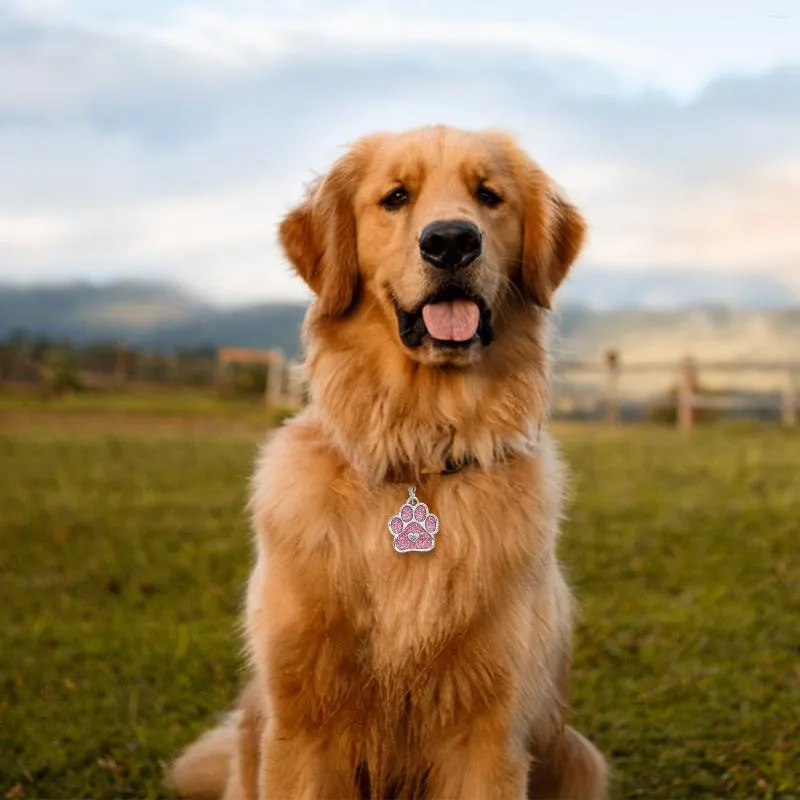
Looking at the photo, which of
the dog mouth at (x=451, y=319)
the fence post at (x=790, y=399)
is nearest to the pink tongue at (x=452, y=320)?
the dog mouth at (x=451, y=319)

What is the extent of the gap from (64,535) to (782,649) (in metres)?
5.72

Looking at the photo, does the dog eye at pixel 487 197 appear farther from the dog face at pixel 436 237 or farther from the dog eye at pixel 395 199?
the dog eye at pixel 395 199

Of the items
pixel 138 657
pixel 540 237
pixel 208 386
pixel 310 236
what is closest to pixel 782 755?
pixel 540 237

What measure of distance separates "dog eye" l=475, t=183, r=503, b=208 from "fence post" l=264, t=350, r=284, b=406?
29597 mm

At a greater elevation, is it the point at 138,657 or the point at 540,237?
the point at 540,237

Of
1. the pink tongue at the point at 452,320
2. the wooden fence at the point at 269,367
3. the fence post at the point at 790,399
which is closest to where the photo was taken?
the pink tongue at the point at 452,320

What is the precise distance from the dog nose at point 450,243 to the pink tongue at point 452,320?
132 mm

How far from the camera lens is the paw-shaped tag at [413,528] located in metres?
3.29

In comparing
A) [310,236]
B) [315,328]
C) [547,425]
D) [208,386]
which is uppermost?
[310,236]

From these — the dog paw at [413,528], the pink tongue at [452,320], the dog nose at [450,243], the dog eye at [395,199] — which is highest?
the dog eye at [395,199]

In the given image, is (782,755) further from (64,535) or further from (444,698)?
(64,535)

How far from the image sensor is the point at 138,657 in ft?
19.7

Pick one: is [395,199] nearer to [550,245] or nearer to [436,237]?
[436,237]

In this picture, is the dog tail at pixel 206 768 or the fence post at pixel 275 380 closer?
the dog tail at pixel 206 768
